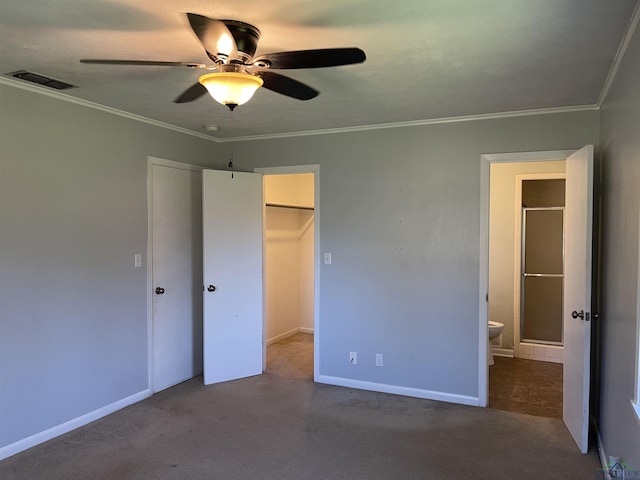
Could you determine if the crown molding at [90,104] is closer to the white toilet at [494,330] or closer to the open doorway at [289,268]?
the open doorway at [289,268]

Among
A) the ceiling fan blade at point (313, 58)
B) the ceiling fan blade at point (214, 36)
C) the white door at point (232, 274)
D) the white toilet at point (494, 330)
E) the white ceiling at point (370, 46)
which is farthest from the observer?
the white toilet at point (494, 330)

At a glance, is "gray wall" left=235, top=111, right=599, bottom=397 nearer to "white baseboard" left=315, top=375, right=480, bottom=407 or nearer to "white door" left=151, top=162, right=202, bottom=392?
"white baseboard" left=315, top=375, right=480, bottom=407

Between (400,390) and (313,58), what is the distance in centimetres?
304

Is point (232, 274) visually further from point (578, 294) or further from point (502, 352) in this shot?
point (502, 352)

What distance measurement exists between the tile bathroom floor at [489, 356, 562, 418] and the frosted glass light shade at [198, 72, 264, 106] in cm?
313

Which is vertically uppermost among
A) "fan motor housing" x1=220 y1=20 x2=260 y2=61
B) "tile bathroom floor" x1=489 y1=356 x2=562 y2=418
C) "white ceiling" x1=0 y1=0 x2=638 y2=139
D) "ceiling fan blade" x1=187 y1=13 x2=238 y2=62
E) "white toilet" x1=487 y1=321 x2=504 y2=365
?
"white ceiling" x1=0 y1=0 x2=638 y2=139

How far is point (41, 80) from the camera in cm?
283

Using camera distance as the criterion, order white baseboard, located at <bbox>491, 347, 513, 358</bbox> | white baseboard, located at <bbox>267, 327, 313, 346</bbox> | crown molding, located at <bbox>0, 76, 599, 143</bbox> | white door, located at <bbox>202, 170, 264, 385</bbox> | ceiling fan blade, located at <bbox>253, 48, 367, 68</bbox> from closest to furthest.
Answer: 1. ceiling fan blade, located at <bbox>253, 48, 367, 68</bbox>
2. crown molding, located at <bbox>0, 76, 599, 143</bbox>
3. white door, located at <bbox>202, 170, 264, 385</bbox>
4. white baseboard, located at <bbox>491, 347, 513, 358</bbox>
5. white baseboard, located at <bbox>267, 327, 313, 346</bbox>

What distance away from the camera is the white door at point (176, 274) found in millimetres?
3988

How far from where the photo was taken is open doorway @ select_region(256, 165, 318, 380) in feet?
17.8

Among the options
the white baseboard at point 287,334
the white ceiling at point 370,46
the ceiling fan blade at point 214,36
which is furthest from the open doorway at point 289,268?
the ceiling fan blade at point 214,36

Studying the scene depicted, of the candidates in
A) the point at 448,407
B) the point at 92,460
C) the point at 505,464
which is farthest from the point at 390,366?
the point at 92,460

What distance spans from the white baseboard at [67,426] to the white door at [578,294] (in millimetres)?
3295

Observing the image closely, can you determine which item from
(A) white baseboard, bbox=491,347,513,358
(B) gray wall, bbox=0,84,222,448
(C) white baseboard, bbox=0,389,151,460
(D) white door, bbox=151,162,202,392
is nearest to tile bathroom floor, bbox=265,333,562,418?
(A) white baseboard, bbox=491,347,513,358
